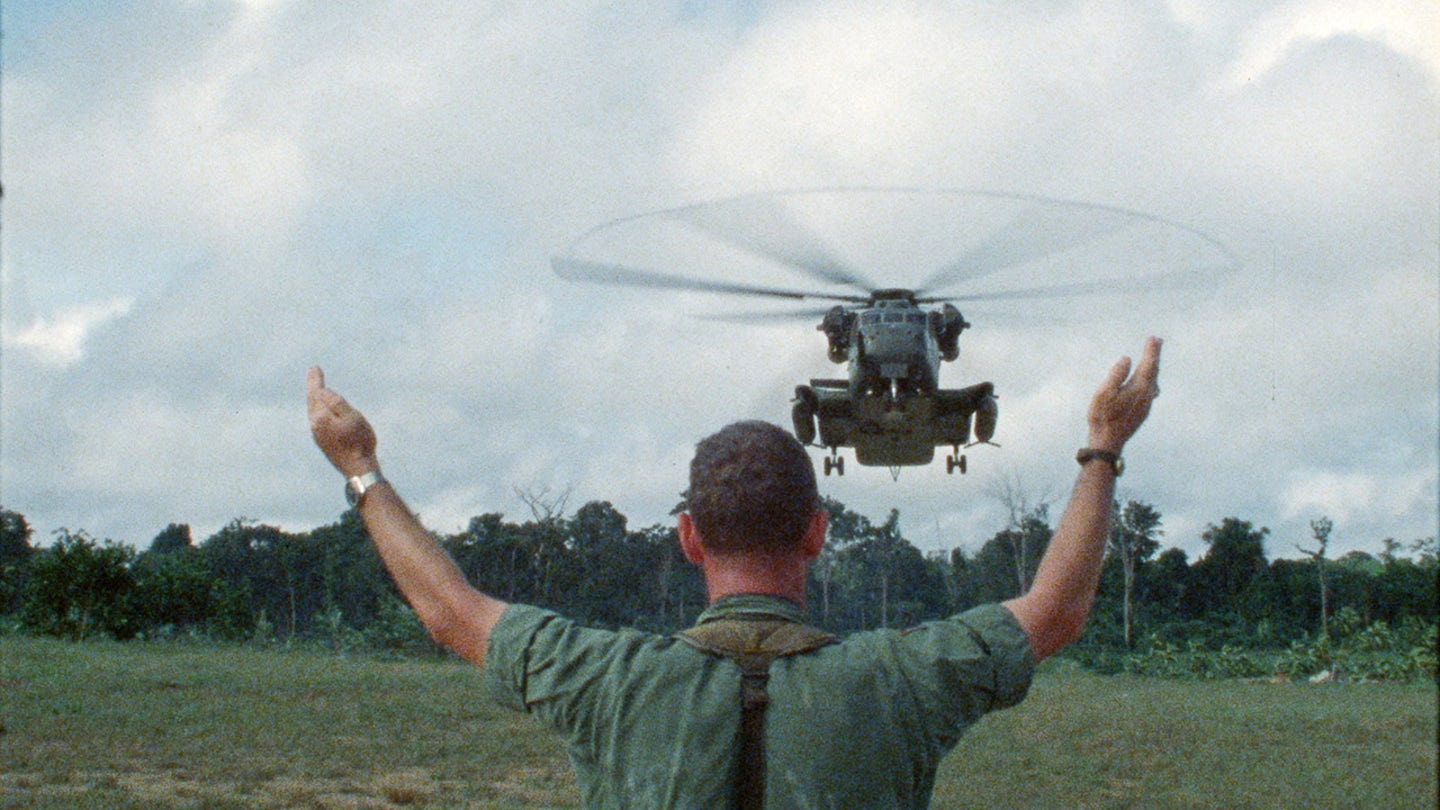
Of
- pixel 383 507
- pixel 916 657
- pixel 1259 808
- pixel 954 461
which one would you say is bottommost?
pixel 1259 808

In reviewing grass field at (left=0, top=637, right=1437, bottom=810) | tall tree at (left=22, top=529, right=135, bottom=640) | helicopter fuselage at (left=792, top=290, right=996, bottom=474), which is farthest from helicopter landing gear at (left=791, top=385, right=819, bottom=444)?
tall tree at (left=22, top=529, right=135, bottom=640)

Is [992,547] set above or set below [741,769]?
above

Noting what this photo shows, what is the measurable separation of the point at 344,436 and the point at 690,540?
62cm

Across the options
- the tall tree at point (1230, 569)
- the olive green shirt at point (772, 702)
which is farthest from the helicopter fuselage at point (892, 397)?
the tall tree at point (1230, 569)

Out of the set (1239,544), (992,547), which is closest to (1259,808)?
(992,547)

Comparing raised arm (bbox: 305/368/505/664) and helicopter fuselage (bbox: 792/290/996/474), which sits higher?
helicopter fuselage (bbox: 792/290/996/474)

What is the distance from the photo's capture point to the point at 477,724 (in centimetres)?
2416

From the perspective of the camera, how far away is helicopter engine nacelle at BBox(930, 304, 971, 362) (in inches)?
541

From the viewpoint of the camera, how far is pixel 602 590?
30.5 m

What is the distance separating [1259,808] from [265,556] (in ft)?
163

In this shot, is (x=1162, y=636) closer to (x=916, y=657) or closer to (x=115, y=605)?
(x=115, y=605)

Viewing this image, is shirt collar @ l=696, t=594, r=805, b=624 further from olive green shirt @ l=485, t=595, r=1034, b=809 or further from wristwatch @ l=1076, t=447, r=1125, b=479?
wristwatch @ l=1076, t=447, r=1125, b=479

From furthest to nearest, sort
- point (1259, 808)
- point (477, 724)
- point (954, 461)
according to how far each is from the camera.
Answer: point (477, 724) → point (1259, 808) → point (954, 461)

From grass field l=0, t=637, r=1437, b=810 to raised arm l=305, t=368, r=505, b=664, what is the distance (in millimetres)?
14462
